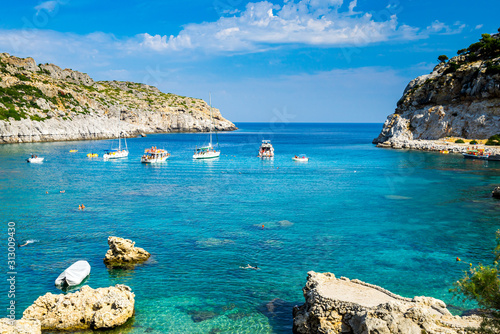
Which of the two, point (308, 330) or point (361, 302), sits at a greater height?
point (361, 302)

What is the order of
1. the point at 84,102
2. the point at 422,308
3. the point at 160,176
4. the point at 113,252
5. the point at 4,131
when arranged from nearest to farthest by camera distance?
the point at 422,308 → the point at 113,252 → the point at 160,176 → the point at 4,131 → the point at 84,102

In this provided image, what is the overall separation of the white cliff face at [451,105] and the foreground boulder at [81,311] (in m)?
114

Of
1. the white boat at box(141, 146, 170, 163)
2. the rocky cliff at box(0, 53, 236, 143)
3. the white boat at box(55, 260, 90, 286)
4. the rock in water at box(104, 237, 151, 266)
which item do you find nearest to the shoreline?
the white boat at box(141, 146, 170, 163)

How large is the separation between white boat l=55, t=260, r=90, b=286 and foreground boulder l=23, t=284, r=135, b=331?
13.1ft

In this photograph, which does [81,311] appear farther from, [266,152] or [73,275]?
[266,152]

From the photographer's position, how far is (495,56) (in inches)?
4555

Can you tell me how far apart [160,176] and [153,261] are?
44.9m

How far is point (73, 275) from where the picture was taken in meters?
23.9

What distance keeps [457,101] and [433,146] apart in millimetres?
17754

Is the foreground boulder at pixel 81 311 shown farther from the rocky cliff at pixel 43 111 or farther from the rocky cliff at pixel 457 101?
the rocky cliff at pixel 43 111

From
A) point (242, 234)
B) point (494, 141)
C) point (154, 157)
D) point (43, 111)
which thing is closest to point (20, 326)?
point (242, 234)

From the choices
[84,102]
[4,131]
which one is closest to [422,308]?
[4,131]

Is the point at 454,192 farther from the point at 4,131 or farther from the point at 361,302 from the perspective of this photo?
the point at 4,131

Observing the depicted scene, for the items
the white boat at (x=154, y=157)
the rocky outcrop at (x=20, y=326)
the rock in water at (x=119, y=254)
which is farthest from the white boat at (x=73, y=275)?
the white boat at (x=154, y=157)
